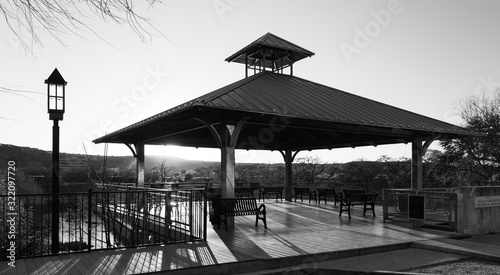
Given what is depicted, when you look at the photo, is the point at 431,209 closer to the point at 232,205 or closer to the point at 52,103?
the point at 232,205

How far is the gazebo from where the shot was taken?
9.41 m

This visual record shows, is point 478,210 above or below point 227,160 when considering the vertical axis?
below

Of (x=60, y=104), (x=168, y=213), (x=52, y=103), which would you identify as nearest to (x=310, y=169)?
(x=168, y=213)

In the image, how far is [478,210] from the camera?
1010 cm

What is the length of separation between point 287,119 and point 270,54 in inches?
246

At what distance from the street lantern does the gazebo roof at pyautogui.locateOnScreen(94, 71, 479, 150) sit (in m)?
2.29

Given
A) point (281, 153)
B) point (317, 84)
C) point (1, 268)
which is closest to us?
point (1, 268)

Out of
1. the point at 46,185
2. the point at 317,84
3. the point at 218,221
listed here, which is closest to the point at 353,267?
the point at 218,221

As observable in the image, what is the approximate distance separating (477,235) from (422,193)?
1670 millimetres

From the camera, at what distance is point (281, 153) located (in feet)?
63.1

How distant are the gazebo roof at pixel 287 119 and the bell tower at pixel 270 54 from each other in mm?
1121

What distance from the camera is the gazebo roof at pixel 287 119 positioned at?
944 centimetres

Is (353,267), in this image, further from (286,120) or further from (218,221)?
(286,120)
